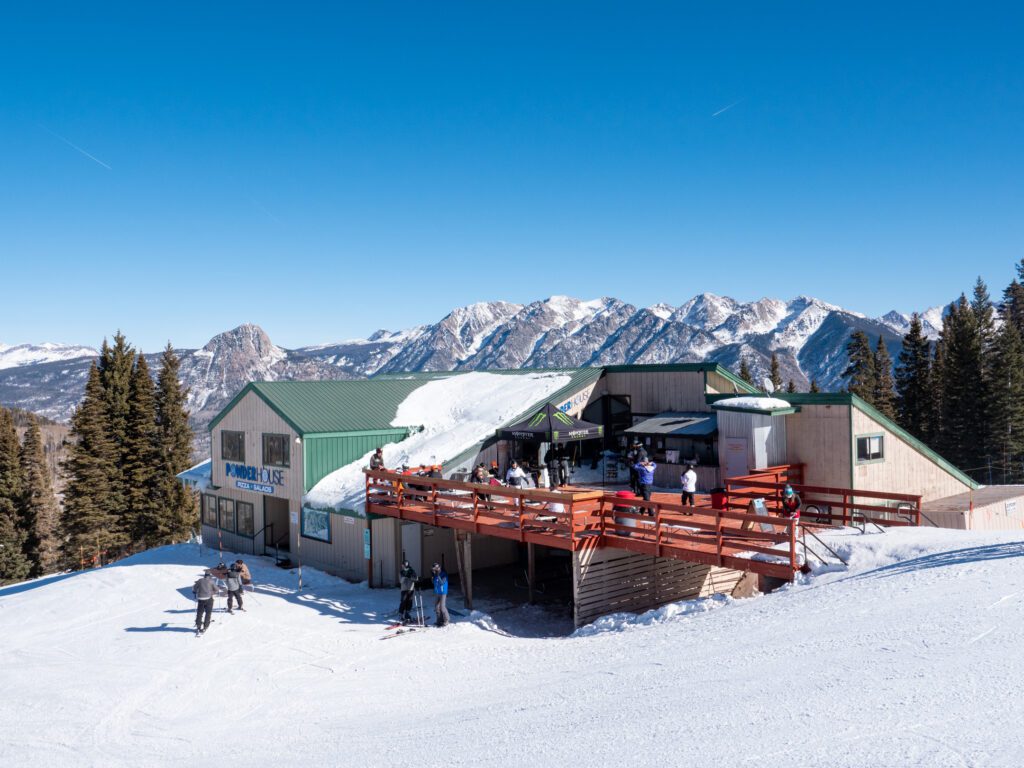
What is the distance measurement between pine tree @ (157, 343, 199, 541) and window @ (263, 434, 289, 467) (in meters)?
20.8

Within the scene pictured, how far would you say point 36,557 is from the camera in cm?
4616

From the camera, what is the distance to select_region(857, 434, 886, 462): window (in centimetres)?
2038

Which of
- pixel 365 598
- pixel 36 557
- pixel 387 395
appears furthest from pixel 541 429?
pixel 36 557

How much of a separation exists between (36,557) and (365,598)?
122ft

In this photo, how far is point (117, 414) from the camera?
4338 cm

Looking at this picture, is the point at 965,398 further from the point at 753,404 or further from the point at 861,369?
the point at 753,404

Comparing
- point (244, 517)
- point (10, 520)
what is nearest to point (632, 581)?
point (244, 517)

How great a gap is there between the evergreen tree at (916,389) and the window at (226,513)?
46278mm

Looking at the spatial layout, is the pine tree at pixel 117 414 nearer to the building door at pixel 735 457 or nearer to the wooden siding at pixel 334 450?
the wooden siding at pixel 334 450

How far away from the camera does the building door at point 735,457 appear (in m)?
20.6

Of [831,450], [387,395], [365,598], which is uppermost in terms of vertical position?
[387,395]

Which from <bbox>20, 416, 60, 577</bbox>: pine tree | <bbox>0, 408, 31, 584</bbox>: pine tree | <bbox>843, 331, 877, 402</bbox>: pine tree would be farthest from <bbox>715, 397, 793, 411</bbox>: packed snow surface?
<bbox>20, 416, 60, 577</bbox>: pine tree

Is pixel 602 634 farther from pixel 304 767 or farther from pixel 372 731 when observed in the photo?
pixel 304 767

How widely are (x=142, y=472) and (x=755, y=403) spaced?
3701cm
